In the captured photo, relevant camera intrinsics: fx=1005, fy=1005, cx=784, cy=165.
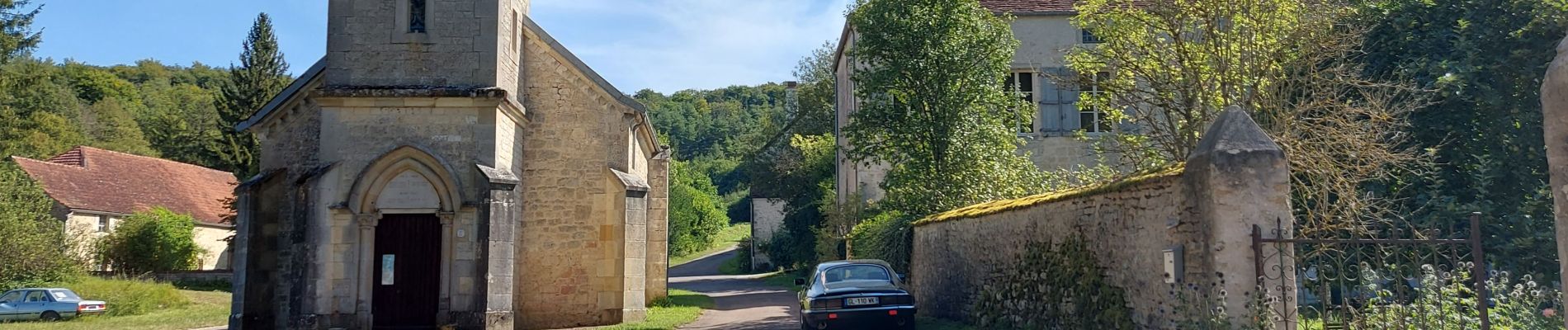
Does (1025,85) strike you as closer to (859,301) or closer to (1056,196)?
(859,301)

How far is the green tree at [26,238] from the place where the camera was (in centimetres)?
2703

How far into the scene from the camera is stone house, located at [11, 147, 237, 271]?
111 feet

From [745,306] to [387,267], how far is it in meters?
9.35

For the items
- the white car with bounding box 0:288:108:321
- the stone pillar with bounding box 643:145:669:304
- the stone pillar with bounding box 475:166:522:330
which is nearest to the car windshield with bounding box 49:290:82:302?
the white car with bounding box 0:288:108:321

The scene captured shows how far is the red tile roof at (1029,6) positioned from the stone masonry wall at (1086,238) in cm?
1048

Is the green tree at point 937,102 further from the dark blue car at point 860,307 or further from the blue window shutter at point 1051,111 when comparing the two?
the dark blue car at point 860,307

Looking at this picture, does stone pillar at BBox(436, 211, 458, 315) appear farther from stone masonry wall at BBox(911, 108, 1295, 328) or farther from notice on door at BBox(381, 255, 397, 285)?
stone masonry wall at BBox(911, 108, 1295, 328)

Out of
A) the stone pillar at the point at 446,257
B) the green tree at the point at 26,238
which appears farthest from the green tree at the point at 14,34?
the stone pillar at the point at 446,257

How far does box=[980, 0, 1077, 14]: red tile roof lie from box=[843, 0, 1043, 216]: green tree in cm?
434

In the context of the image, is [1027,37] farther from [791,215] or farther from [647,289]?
[791,215]

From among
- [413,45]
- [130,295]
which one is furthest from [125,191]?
[413,45]

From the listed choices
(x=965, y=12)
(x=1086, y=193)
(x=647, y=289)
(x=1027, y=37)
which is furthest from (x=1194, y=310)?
(x=1027, y=37)

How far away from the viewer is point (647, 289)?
21.7 meters

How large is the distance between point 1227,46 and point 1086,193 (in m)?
4.93
